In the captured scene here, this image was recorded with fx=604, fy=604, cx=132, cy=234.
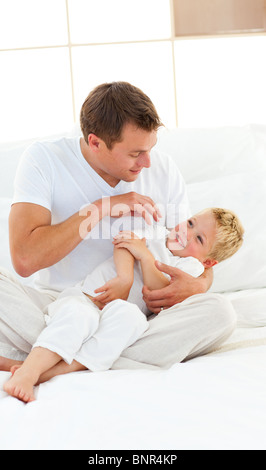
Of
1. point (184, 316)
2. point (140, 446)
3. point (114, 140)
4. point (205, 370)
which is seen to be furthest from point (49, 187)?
point (140, 446)

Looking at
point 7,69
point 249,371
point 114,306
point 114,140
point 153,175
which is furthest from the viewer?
point 7,69

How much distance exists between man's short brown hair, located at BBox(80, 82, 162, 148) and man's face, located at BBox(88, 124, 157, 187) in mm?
16

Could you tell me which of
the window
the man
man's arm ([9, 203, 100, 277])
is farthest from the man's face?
the window

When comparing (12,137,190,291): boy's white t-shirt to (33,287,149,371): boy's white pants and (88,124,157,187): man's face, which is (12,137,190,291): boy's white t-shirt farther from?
(33,287,149,371): boy's white pants

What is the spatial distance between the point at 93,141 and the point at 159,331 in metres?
0.58

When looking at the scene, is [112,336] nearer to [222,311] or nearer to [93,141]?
[222,311]

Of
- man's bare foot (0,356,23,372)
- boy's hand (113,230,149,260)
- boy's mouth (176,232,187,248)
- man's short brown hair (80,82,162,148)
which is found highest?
man's short brown hair (80,82,162,148)

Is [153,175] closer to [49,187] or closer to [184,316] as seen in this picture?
[49,187]

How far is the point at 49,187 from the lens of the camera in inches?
68.2

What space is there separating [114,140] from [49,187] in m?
0.24

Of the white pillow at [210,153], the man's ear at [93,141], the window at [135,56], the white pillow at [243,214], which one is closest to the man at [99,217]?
the man's ear at [93,141]

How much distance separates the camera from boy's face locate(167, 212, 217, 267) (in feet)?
6.01

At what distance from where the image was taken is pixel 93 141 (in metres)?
1.70

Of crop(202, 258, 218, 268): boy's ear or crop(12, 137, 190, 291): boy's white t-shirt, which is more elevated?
crop(12, 137, 190, 291): boy's white t-shirt
